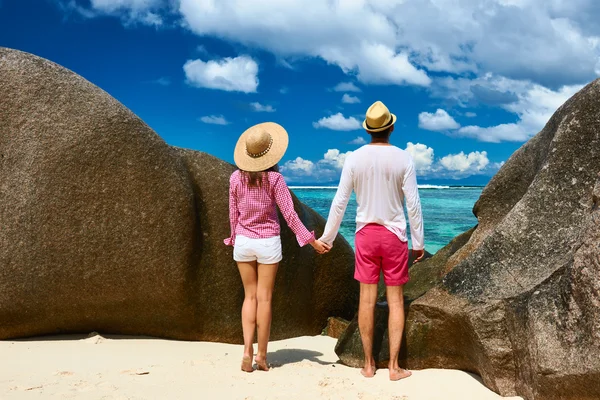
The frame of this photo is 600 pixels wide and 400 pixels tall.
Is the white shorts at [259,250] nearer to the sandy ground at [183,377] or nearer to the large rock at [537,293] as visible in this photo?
the sandy ground at [183,377]

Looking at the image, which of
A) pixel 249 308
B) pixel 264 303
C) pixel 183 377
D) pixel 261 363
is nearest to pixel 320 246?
pixel 264 303

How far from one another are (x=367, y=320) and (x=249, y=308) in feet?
3.11

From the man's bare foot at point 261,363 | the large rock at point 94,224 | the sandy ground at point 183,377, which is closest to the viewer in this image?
the sandy ground at point 183,377

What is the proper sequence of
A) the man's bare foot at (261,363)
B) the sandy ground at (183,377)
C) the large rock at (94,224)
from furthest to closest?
1. the large rock at (94,224)
2. the man's bare foot at (261,363)
3. the sandy ground at (183,377)

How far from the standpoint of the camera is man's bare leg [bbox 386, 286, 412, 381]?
4.72 m

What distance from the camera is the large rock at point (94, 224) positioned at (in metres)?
5.50

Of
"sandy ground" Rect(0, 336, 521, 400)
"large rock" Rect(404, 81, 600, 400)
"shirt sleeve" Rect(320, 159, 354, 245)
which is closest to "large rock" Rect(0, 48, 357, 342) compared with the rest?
"sandy ground" Rect(0, 336, 521, 400)

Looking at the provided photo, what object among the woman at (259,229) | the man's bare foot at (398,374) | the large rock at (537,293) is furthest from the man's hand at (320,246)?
the man's bare foot at (398,374)

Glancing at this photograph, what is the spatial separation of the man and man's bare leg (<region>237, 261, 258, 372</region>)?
81 centimetres

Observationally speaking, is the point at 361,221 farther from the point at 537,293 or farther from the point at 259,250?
the point at 537,293

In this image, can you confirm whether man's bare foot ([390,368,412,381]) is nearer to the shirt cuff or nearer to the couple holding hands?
the couple holding hands

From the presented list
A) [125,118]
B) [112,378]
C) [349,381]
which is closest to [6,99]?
[125,118]

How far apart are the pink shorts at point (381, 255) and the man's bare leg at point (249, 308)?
86cm

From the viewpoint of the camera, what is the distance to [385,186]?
4.71m
